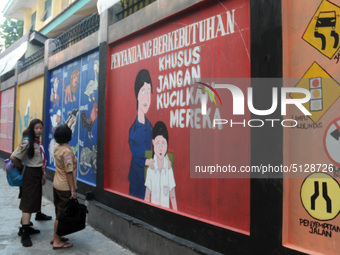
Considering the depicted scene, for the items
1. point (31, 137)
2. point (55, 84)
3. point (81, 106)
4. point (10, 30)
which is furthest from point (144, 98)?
point (10, 30)

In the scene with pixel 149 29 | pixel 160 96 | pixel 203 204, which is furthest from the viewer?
pixel 149 29

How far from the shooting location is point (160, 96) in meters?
4.22

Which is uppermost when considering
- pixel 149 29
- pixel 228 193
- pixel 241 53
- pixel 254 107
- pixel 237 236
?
pixel 149 29

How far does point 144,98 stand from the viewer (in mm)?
4562

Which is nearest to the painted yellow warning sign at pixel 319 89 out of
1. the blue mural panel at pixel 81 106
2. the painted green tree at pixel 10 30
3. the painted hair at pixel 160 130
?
the painted hair at pixel 160 130

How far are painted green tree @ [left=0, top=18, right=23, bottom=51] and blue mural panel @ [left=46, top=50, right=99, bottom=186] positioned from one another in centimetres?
1678

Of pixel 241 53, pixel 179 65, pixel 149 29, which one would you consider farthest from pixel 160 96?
pixel 241 53

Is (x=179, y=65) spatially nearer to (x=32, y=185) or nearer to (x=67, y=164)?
(x=67, y=164)

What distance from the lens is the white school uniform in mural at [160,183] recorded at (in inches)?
157

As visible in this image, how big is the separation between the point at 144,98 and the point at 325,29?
8.71ft

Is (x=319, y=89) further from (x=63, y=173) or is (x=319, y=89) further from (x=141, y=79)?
(x=63, y=173)

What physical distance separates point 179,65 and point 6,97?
11.1 meters

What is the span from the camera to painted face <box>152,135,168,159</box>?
410cm

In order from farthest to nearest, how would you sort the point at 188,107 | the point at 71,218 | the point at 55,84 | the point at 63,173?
A: the point at 55,84, the point at 63,173, the point at 71,218, the point at 188,107
